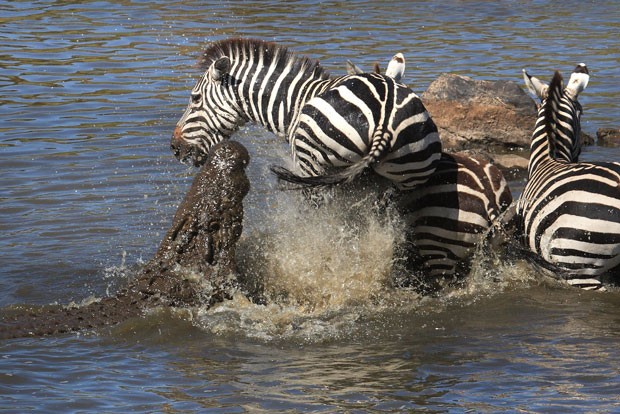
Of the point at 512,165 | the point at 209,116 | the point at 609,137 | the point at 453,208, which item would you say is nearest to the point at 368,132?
the point at 453,208

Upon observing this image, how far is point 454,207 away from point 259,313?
1487 mm

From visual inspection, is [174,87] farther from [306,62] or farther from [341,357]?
[341,357]

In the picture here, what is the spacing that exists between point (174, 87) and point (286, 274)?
27.1 feet

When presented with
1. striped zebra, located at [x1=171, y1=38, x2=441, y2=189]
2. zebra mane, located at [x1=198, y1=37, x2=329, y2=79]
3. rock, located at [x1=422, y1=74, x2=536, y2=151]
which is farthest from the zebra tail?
rock, located at [x1=422, y1=74, x2=536, y2=151]

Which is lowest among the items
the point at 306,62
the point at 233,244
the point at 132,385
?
the point at 132,385

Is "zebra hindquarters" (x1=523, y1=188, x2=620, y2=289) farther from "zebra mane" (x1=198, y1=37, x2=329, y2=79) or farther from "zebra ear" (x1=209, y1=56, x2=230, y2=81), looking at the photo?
"zebra ear" (x1=209, y1=56, x2=230, y2=81)

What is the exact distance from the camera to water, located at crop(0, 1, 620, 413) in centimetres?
618

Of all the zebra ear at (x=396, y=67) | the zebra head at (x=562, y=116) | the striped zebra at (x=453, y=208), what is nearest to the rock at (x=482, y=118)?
the zebra head at (x=562, y=116)

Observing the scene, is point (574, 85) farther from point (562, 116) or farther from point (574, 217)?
point (574, 217)

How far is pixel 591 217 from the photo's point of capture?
7195 millimetres

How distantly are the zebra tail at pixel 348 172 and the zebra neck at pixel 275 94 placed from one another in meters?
1.42

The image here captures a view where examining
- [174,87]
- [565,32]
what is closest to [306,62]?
[174,87]

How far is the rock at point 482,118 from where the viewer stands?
12602mm

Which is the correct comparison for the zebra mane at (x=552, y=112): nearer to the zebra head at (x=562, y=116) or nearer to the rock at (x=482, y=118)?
the zebra head at (x=562, y=116)
